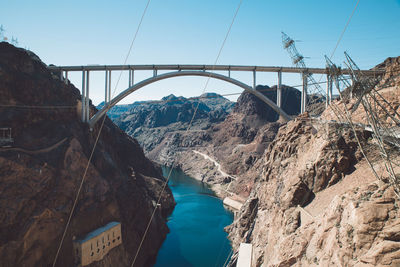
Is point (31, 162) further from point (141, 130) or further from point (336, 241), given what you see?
point (141, 130)

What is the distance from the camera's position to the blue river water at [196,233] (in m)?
22.8

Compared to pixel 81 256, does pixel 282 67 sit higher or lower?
higher

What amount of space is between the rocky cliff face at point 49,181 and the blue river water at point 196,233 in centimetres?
189

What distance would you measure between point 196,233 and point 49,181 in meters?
17.6

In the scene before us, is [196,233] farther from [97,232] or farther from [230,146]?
[230,146]

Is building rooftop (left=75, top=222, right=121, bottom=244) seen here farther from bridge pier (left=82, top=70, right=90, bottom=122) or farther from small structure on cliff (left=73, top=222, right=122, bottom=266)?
bridge pier (left=82, top=70, right=90, bottom=122)

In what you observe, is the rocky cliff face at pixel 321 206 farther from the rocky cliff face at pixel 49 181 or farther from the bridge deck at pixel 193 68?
the rocky cliff face at pixel 49 181

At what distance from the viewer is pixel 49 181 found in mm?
15727

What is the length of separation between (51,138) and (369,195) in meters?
18.7

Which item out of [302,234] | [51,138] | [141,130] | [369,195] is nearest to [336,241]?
[369,195]

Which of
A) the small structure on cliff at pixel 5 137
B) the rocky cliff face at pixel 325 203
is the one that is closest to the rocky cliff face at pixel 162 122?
the rocky cliff face at pixel 325 203

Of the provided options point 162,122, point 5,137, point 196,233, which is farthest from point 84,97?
point 162,122

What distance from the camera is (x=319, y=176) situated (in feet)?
44.1

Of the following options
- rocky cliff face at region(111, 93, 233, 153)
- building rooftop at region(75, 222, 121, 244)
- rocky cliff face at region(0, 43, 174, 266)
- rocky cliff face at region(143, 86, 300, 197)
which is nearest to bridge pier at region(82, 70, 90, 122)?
rocky cliff face at region(0, 43, 174, 266)
